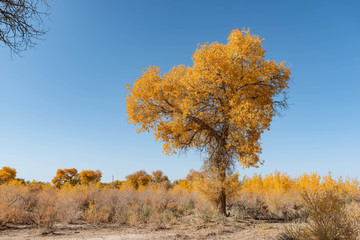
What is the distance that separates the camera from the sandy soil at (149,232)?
7449 mm

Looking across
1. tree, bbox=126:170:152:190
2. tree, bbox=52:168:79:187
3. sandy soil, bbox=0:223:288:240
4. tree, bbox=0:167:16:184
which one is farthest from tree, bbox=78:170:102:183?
sandy soil, bbox=0:223:288:240

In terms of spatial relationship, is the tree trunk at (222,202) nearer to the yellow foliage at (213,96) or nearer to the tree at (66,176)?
the yellow foliage at (213,96)

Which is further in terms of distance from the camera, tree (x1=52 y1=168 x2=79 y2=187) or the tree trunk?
tree (x1=52 y1=168 x2=79 y2=187)

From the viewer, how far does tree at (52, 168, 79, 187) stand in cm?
3309

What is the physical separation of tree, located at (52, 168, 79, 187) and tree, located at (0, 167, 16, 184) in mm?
5160

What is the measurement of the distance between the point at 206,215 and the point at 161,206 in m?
4.50

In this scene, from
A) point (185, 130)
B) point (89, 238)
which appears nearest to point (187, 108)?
point (185, 130)

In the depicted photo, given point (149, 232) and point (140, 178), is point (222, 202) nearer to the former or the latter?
point (149, 232)

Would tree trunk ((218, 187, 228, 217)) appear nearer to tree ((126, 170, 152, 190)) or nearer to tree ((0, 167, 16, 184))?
tree ((126, 170, 152, 190))

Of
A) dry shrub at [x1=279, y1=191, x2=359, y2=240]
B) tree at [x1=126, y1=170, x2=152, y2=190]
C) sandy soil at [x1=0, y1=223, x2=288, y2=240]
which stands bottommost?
sandy soil at [x1=0, y1=223, x2=288, y2=240]

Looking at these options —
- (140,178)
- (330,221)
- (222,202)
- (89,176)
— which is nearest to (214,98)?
(222,202)

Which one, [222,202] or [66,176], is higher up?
[66,176]

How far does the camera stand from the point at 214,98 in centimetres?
1099

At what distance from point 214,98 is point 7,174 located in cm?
3198
